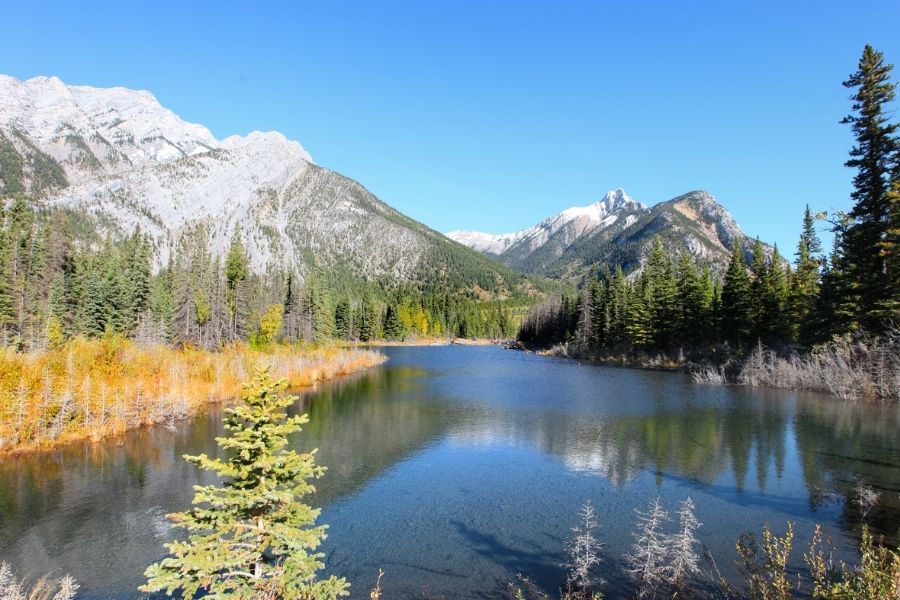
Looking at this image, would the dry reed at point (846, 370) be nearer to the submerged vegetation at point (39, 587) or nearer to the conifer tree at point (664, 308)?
the conifer tree at point (664, 308)

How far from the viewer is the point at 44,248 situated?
227ft

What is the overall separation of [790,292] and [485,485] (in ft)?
170

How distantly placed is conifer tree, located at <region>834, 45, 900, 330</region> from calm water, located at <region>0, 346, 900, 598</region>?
9173mm

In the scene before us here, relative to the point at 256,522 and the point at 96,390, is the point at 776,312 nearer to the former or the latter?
the point at 256,522

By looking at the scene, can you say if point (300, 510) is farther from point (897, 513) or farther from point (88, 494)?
point (897, 513)

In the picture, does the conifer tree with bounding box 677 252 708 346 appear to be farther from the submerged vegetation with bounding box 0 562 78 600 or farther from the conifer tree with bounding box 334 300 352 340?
the conifer tree with bounding box 334 300 352 340

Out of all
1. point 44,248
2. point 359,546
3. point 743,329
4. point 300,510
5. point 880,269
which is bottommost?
point 359,546

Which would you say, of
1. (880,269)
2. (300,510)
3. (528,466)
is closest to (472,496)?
(528,466)

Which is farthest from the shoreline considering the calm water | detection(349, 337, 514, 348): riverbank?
the calm water

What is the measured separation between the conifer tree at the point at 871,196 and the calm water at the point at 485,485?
9.17 metres

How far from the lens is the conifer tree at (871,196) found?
127 ft

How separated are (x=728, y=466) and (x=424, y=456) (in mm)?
13874

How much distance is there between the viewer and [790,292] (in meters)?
56.4

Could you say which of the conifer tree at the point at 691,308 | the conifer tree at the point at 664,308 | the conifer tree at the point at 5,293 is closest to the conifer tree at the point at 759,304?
the conifer tree at the point at 691,308
